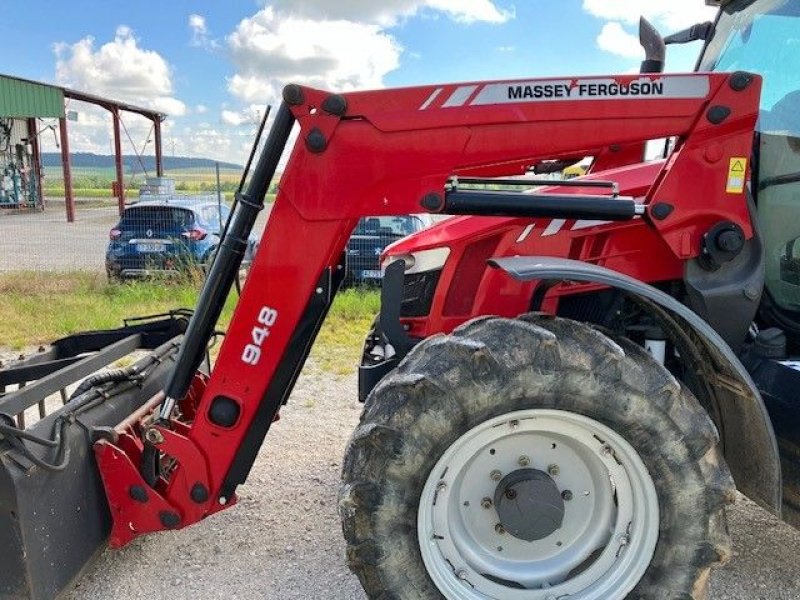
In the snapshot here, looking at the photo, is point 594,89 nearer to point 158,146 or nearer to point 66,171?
point 66,171

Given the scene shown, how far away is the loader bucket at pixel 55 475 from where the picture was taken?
2.45 meters

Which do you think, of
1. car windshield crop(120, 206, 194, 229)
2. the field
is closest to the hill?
the field

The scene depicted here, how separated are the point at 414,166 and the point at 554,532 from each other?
1.44 m

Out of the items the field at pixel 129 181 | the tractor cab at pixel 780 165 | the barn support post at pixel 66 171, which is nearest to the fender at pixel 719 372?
the tractor cab at pixel 780 165

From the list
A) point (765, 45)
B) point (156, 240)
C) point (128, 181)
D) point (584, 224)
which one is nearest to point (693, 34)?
point (765, 45)

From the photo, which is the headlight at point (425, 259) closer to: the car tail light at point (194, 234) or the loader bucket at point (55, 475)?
the loader bucket at point (55, 475)

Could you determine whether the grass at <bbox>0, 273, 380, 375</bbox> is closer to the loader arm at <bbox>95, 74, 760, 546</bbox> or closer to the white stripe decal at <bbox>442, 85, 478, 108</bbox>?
the loader arm at <bbox>95, 74, 760, 546</bbox>

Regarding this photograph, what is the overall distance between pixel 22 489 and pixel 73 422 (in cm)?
43

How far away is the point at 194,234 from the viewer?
35.5 ft

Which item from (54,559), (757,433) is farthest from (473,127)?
(54,559)

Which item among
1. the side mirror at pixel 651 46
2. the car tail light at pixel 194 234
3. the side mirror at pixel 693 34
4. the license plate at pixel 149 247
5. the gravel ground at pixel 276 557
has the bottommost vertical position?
the gravel ground at pixel 276 557

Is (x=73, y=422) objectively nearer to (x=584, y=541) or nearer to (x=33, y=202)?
(x=584, y=541)

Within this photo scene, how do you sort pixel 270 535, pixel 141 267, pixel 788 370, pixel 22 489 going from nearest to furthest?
pixel 22 489, pixel 788 370, pixel 270 535, pixel 141 267

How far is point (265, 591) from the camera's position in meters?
3.02
